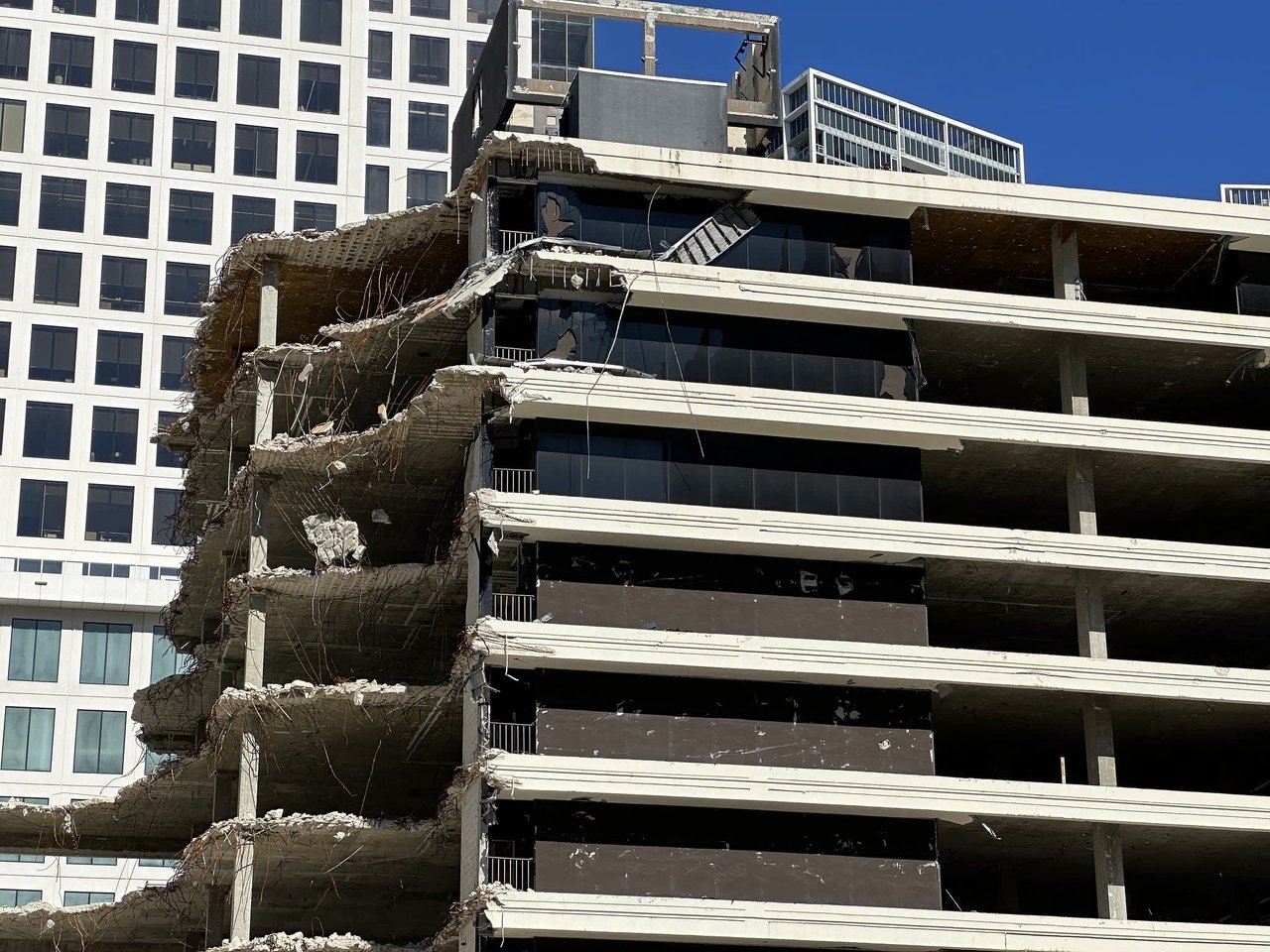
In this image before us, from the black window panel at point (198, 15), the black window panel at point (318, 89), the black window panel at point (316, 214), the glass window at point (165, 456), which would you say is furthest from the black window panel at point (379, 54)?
the glass window at point (165, 456)

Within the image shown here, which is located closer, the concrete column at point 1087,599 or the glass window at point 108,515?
the concrete column at point 1087,599

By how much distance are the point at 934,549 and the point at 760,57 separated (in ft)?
58.0

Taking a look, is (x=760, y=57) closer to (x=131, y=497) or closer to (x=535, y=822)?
(x=535, y=822)

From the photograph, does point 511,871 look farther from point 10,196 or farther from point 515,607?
point 10,196

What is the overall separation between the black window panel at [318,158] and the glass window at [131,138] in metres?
7.34

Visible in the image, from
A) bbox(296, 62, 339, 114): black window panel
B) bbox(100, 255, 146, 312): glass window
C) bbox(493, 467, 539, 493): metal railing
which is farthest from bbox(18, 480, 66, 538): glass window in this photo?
bbox(493, 467, 539, 493): metal railing

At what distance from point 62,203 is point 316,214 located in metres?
12.3

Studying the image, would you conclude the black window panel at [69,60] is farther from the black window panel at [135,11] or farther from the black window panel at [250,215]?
the black window panel at [250,215]

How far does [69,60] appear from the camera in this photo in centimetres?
11294

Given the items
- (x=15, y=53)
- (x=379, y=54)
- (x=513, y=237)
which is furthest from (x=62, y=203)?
(x=513, y=237)

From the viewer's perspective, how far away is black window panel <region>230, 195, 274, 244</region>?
113 meters

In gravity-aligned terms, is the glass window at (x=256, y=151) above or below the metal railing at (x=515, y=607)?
above

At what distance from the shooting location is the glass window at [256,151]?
375 ft

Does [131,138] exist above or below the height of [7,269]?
above
